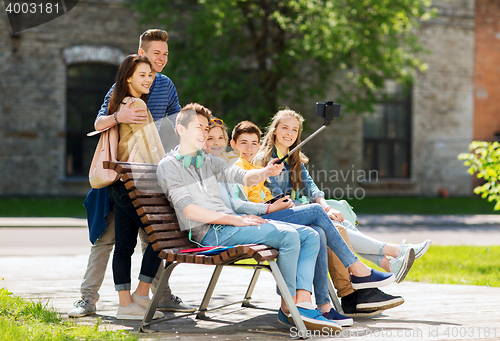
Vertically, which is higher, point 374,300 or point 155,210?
point 155,210

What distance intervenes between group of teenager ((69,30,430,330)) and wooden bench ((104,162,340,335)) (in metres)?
0.08

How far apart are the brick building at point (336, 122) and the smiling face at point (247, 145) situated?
12.4 m

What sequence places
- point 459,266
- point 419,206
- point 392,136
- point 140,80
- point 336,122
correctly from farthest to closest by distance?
point 392,136
point 336,122
point 419,206
point 459,266
point 140,80

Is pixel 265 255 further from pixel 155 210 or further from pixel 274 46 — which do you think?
pixel 274 46

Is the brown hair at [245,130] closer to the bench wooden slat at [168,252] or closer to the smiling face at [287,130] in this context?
the smiling face at [287,130]

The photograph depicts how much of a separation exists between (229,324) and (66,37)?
1530 cm

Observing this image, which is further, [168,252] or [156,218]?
[156,218]

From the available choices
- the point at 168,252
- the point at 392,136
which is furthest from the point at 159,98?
the point at 392,136

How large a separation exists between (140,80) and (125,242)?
43.9 inches

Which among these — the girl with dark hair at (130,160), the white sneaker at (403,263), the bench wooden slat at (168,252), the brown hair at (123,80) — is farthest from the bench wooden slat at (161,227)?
the white sneaker at (403,263)

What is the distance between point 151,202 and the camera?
3520 millimetres

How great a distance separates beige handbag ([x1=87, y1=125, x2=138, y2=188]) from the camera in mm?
3676

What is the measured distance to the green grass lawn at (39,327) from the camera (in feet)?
9.97

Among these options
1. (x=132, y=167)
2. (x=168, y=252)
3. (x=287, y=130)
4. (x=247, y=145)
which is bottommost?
(x=168, y=252)
